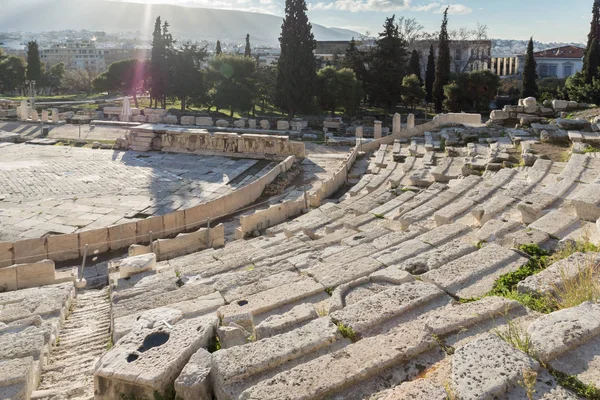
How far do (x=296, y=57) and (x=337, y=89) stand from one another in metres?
3.61

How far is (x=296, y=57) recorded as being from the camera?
106 feet

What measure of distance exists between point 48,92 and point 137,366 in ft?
219

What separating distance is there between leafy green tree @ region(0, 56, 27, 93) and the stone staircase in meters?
47.7

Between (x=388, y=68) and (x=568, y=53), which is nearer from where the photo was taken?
(x=388, y=68)

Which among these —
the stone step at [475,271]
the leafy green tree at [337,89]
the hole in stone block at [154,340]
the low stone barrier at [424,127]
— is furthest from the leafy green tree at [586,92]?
the hole in stone block at [154,340]

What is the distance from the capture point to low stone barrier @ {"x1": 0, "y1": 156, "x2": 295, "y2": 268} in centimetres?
1007

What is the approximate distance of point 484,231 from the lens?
7.29 m

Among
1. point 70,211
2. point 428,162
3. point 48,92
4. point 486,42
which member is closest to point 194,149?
point 70,211

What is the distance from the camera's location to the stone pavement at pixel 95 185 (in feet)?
41.9

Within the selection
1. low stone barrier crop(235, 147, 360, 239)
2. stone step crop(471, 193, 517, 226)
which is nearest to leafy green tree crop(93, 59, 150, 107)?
low stone barrier crop(235, 147, 360, 239)

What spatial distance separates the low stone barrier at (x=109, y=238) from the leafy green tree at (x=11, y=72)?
4371 cm

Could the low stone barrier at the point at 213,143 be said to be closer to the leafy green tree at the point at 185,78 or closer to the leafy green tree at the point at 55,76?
the leafy green tree at the point at 185,78

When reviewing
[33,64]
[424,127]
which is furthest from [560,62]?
[33,64]

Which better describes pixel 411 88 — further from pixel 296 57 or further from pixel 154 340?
pixel 154 340
